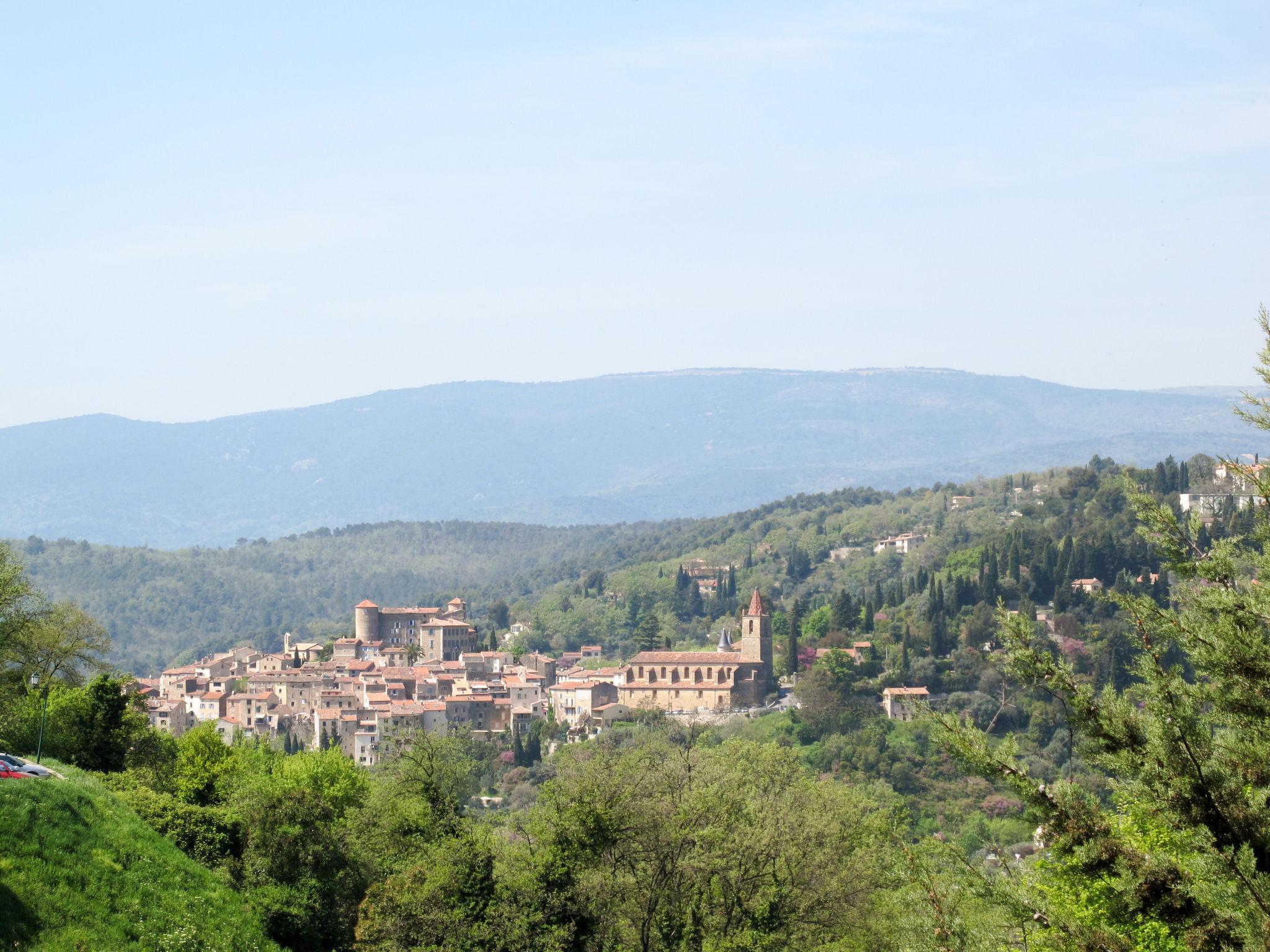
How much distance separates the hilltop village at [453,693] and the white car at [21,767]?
47938 mm

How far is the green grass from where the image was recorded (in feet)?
55.4

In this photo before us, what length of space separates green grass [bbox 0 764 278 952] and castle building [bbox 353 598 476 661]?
7882cm

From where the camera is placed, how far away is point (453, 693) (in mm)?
83750

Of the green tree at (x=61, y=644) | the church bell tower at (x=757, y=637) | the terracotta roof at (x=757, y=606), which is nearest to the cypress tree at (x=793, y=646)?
the church bell tower at (x=757, y=637)

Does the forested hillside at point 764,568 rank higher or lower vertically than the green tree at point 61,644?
lower

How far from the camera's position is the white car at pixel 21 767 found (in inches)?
854

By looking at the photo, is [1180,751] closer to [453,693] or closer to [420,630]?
[453,693]

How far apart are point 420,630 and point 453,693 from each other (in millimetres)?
20511

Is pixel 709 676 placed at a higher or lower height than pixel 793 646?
lower

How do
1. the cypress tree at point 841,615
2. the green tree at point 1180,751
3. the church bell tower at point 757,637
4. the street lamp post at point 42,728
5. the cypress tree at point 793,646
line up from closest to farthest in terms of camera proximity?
the green tree at point 1180,751, the street lamp post at point 42,728, the church bell tower at point 757,637, the cypress tree at point 793,646, the cypress tree at point 841,615

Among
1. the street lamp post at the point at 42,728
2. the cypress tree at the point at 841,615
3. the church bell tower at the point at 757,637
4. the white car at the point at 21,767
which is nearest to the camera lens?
the white car at the point at 21,767

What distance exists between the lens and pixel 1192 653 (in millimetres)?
7938

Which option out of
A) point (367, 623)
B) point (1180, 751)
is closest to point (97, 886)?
point (1180, 751)

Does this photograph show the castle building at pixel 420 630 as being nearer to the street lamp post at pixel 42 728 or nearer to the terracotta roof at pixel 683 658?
the terracotta roof at pixel 683 658
